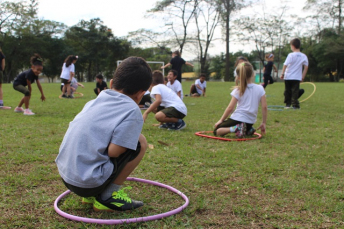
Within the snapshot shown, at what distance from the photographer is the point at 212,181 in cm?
314

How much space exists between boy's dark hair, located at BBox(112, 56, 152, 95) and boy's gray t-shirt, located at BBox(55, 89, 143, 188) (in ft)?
0.48

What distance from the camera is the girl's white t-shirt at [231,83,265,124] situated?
5312 millimetres

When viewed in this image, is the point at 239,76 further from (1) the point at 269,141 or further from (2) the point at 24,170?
(2) the point at 24,170

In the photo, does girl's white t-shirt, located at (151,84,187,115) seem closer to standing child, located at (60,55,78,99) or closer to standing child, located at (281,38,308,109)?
standing child, located at (281,38,308,109)

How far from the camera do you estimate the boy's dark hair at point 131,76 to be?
7.70ft

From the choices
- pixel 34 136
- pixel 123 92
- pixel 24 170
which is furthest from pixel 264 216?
pixel 34 136

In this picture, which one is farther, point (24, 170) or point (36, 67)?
point (36, 67)

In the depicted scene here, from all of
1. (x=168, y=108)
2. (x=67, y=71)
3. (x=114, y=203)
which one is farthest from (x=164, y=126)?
(x=67, y=71)

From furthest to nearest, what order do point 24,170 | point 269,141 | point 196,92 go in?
point 196,92 < point 269,141 < point 24,170

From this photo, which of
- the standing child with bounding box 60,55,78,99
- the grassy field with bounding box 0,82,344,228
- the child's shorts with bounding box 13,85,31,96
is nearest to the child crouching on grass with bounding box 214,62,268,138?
the grassy field with bounding box 0,82,344,228

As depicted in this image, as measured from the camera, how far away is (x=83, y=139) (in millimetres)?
2186

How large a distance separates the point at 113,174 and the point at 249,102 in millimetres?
3614

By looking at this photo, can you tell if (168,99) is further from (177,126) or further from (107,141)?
(107,141)

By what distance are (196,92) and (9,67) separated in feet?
142
